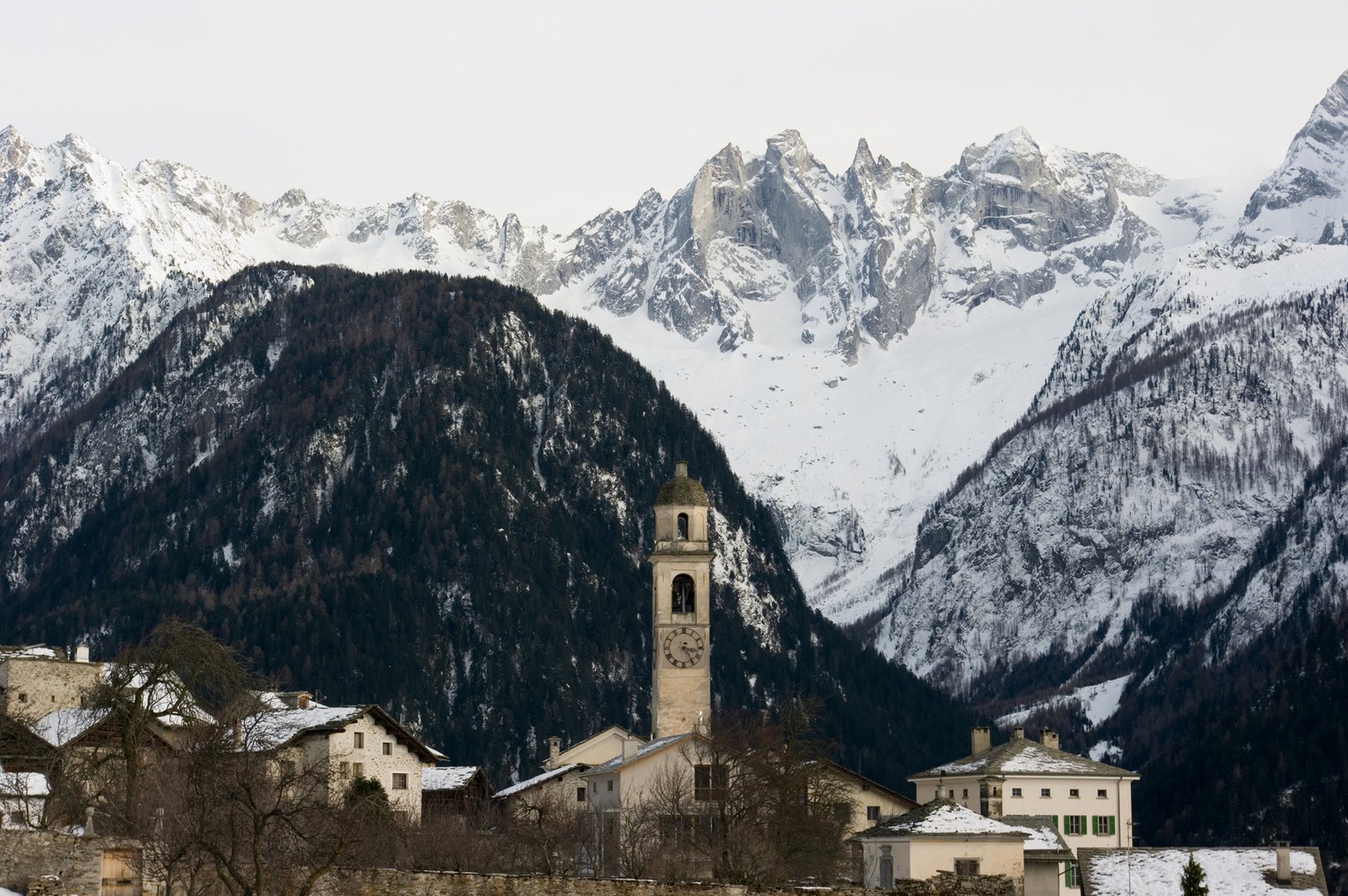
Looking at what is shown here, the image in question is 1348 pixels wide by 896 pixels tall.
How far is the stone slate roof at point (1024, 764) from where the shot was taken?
140 metres

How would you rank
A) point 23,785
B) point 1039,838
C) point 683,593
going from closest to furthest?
point 23,785
point 1039,838
point 683,593

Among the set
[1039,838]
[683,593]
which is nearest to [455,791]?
[683,593]

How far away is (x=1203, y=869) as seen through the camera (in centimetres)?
9100

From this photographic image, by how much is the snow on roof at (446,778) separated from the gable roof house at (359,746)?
33.7ft

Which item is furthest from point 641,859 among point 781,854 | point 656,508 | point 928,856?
point 656,508

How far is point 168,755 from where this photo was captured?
94.4m

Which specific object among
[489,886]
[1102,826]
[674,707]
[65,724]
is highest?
[674,707]

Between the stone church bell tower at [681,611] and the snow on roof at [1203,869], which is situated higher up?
the stone church bell tower at [681,611]

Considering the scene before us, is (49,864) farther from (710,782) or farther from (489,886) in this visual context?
(710,782)

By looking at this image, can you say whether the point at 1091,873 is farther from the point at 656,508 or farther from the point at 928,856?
the point at 656,508

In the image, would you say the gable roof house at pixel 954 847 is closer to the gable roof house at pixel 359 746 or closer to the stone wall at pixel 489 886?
the stone wall at pixel 489 886

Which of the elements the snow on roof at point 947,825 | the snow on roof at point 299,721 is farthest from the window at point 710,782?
the snow on roof at point 299,721

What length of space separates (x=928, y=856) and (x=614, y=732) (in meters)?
59.2

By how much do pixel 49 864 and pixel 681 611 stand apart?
249 ft
